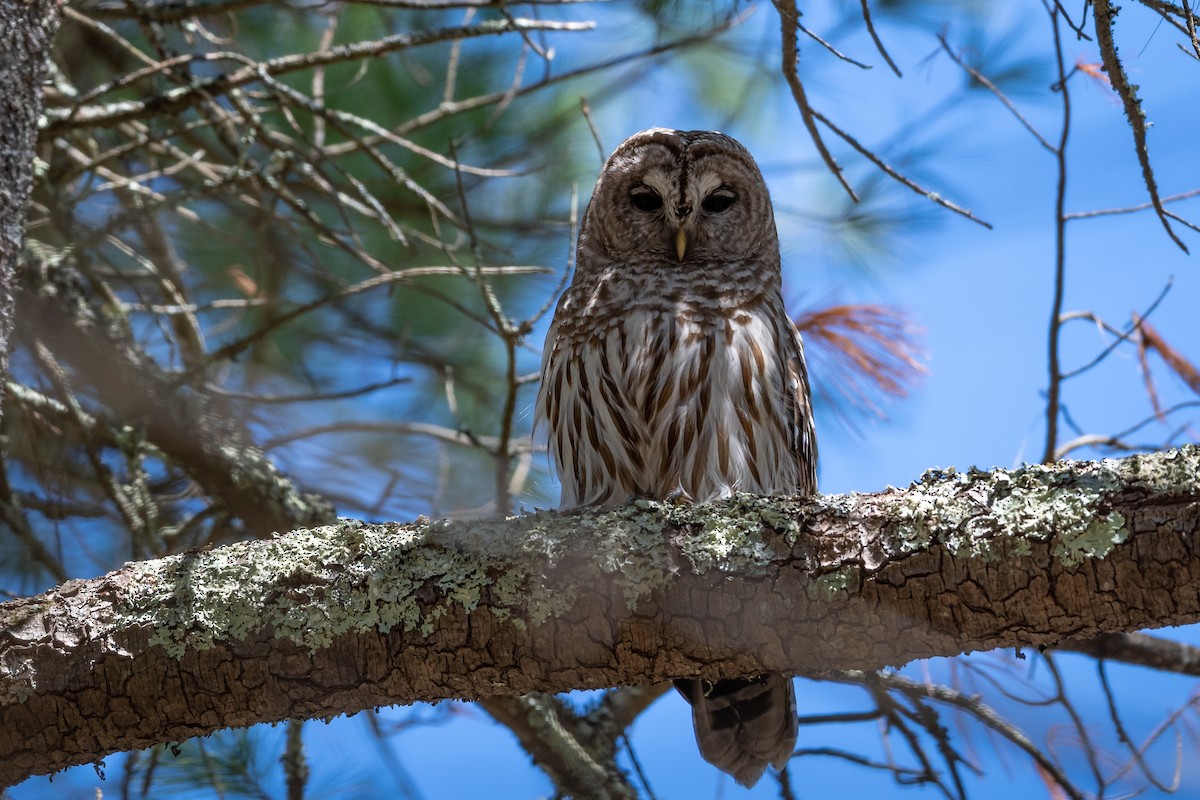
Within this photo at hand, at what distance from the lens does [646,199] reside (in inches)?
155

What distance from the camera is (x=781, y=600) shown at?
212 cm

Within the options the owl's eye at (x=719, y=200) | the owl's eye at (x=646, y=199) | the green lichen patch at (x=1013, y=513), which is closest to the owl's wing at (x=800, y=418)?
the owl's eye at (x=719, y=200)

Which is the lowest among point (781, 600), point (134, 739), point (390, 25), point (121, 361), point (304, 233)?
point (134, 739)

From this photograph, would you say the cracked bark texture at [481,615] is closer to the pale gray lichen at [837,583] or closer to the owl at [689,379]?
the pale gray lichen at [837,583]

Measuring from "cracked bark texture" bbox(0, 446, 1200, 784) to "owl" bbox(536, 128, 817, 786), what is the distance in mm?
909

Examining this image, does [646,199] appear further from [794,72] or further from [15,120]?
[15,120]

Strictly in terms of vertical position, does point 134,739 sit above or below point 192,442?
below

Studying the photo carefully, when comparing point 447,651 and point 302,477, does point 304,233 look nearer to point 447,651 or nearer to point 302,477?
point 302,477

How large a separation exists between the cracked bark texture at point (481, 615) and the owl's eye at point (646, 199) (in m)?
1.83

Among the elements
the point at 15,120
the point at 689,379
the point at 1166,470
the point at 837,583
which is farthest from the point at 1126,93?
the point at 15,120

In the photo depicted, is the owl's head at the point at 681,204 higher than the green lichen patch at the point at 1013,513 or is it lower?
higher

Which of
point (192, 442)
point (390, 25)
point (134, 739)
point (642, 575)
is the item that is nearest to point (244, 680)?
point (134, 739)

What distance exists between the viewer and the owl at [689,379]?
3078mm

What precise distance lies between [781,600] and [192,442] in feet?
6.49
